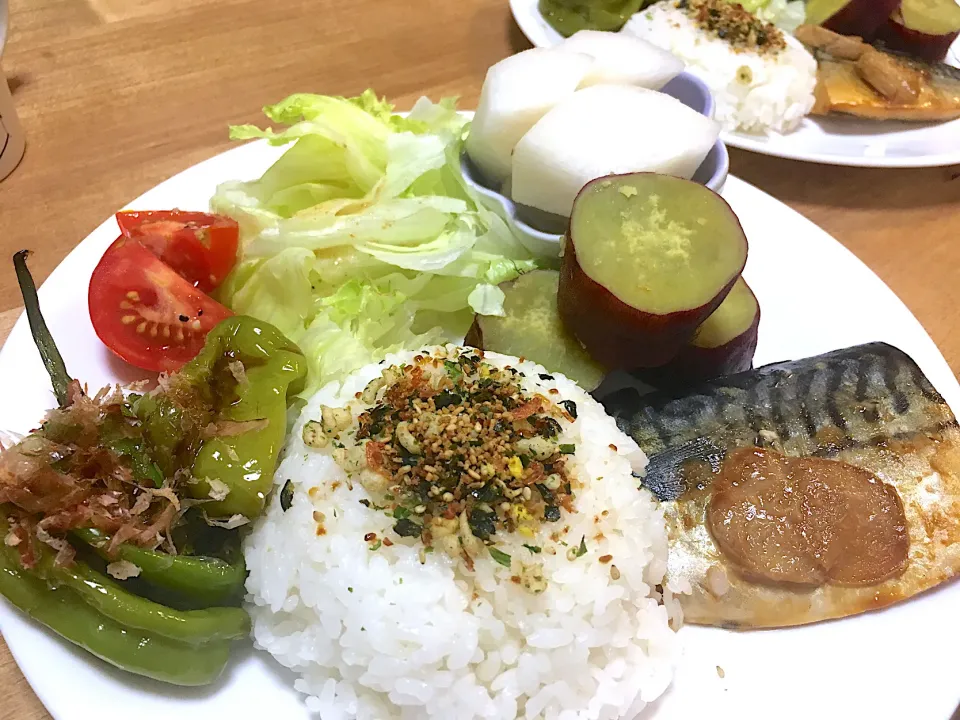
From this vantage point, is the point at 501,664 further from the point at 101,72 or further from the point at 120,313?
the point at 101,72

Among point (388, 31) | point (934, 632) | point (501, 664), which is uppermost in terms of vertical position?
point (388, 31)

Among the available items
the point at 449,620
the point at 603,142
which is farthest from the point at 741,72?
the point at 449,620

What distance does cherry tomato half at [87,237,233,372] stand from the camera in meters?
2.06

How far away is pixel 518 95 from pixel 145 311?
129 centimetres

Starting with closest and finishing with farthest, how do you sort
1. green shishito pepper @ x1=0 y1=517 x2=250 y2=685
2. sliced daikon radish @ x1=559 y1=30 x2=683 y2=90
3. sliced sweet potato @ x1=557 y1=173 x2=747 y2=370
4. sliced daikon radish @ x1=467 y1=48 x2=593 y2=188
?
green shishito pepper @ x1=0 y1=517 x2=250 y2=685 → sliced sweet potato @ x1=557 y1=173 x2=747 y2=370 → sliced daikon radish @ x1=467 y1=48 x2=593 y2=188 → sliced daikon radish @ x1=559 y1=30 x2=683 y2=90

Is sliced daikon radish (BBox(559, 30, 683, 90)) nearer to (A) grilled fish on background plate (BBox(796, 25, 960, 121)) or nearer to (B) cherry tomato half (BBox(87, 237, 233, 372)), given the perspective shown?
(A) grilled fish on background plate (BBox(796, 25, 960, 121))

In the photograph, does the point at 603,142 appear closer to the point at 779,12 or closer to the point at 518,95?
the point at 518,95

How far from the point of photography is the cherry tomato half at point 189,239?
7.27ft

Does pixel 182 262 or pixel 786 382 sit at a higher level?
pixel 182 262

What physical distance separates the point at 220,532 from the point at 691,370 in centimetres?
136

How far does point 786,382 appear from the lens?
2.07 meters

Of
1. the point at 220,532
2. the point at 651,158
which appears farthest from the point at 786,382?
the point at 220,532

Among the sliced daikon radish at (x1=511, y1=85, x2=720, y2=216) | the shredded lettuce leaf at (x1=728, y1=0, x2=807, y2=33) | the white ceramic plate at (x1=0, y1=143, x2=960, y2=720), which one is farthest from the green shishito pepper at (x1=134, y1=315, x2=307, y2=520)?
the shredded lettuce leaf at (x1=728, y1=0, x2=807, y2=33)

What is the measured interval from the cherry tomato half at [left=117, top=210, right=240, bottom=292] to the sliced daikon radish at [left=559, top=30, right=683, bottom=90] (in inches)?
50.7
